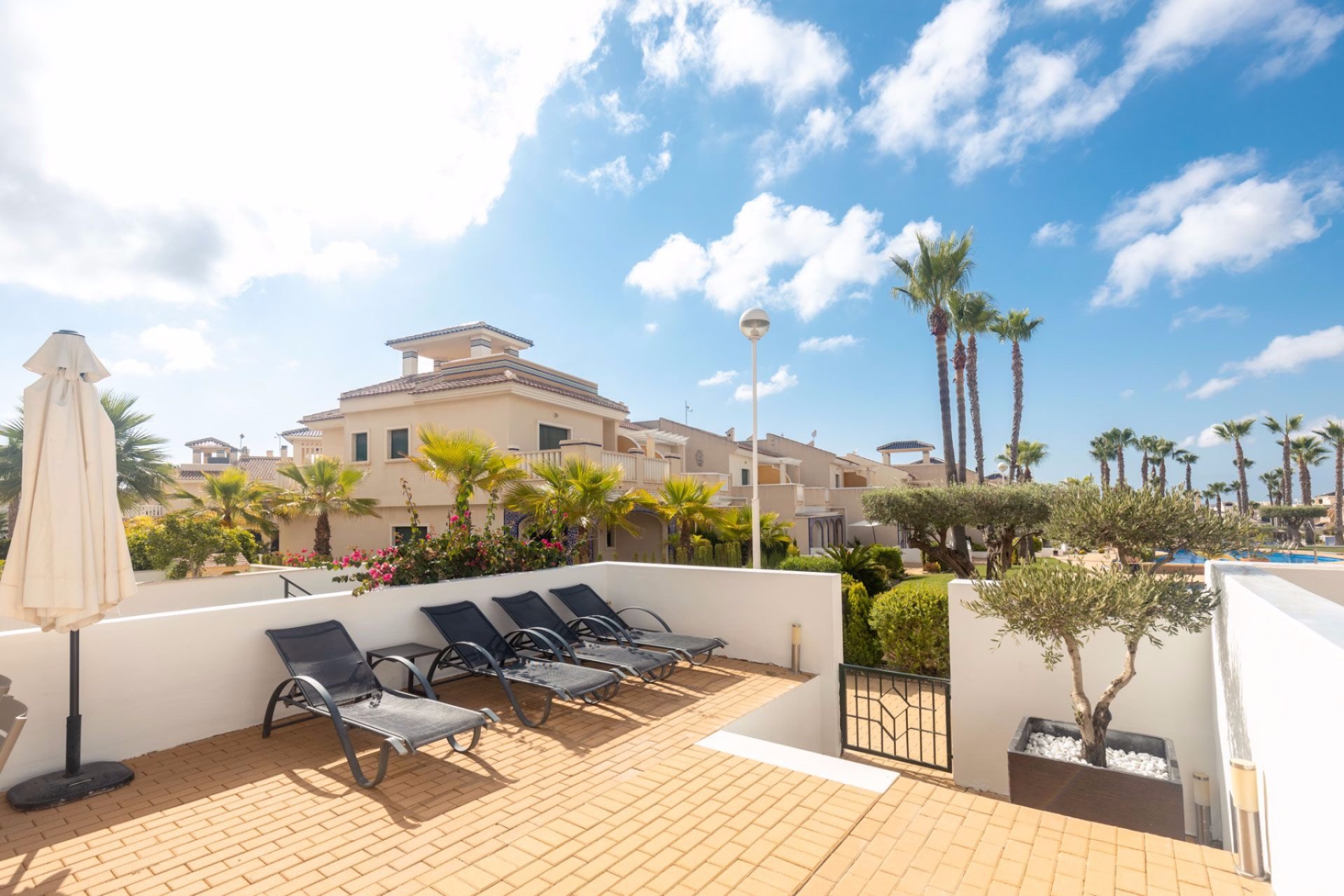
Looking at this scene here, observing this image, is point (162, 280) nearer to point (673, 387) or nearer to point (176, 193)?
point (176, 193)

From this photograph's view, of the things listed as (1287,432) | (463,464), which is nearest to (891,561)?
(463,464)

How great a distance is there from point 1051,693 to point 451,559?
7143 millimetres

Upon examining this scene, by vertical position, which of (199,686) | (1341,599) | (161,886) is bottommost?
(161,886)

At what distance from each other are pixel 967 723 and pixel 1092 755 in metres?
1.68

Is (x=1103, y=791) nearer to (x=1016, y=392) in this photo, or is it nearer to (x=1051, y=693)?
(x=1051, y=693)

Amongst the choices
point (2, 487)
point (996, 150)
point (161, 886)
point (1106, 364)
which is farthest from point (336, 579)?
point (1106, 364)

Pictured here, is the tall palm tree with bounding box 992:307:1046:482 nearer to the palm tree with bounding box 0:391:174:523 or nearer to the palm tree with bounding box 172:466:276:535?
the palm tree with bounding box 172:466:276:535

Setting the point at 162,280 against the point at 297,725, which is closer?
the point at 297,725

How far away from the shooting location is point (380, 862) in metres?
3.65

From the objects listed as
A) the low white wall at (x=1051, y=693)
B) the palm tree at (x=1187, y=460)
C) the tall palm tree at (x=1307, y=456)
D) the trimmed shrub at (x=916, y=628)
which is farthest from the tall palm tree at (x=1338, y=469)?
the low white wall at (x=1051, y=693)

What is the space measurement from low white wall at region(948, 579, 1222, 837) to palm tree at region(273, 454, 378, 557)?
19738 millimetres

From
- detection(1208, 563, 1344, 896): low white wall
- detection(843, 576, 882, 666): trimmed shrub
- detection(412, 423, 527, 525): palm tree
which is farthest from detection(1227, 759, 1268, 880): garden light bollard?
detection(412, 423, 527, 525): palm tree

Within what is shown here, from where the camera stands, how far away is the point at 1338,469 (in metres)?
54.1

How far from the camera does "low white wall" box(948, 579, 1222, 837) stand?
620cm
